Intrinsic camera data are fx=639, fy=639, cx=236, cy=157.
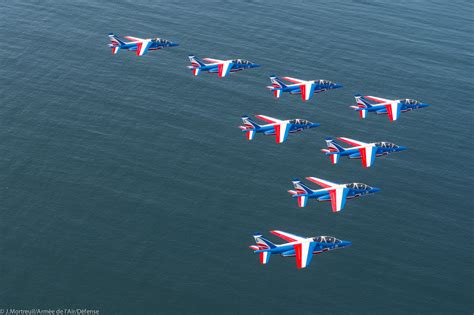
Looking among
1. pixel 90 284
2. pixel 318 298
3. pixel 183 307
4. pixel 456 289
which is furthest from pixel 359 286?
pixel 90 284

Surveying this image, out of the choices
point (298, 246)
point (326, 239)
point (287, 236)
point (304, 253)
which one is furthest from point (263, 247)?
point (326, 239)

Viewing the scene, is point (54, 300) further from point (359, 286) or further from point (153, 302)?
point (359, 286)

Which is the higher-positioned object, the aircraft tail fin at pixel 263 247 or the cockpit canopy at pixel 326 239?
the cockpit canopy at pixel 326 239

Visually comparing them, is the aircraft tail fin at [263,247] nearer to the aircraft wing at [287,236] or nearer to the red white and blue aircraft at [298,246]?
the red white and blue aircraft at [298,246]

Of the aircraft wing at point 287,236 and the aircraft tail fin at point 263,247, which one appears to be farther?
the aircraft wing at point 287,236

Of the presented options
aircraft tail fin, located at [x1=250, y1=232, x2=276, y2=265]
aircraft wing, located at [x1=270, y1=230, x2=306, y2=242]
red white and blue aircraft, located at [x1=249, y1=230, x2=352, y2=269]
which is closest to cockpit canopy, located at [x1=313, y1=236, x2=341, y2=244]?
red white and blue aircraft, located at [x1=249, y1=230, x2=352, y2=269]

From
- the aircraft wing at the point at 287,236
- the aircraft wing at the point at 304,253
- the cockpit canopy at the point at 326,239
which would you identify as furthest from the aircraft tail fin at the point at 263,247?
the cockpit canopy at the point at 326,239

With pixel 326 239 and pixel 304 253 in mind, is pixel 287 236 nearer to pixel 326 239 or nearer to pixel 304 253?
pixel 304 253
